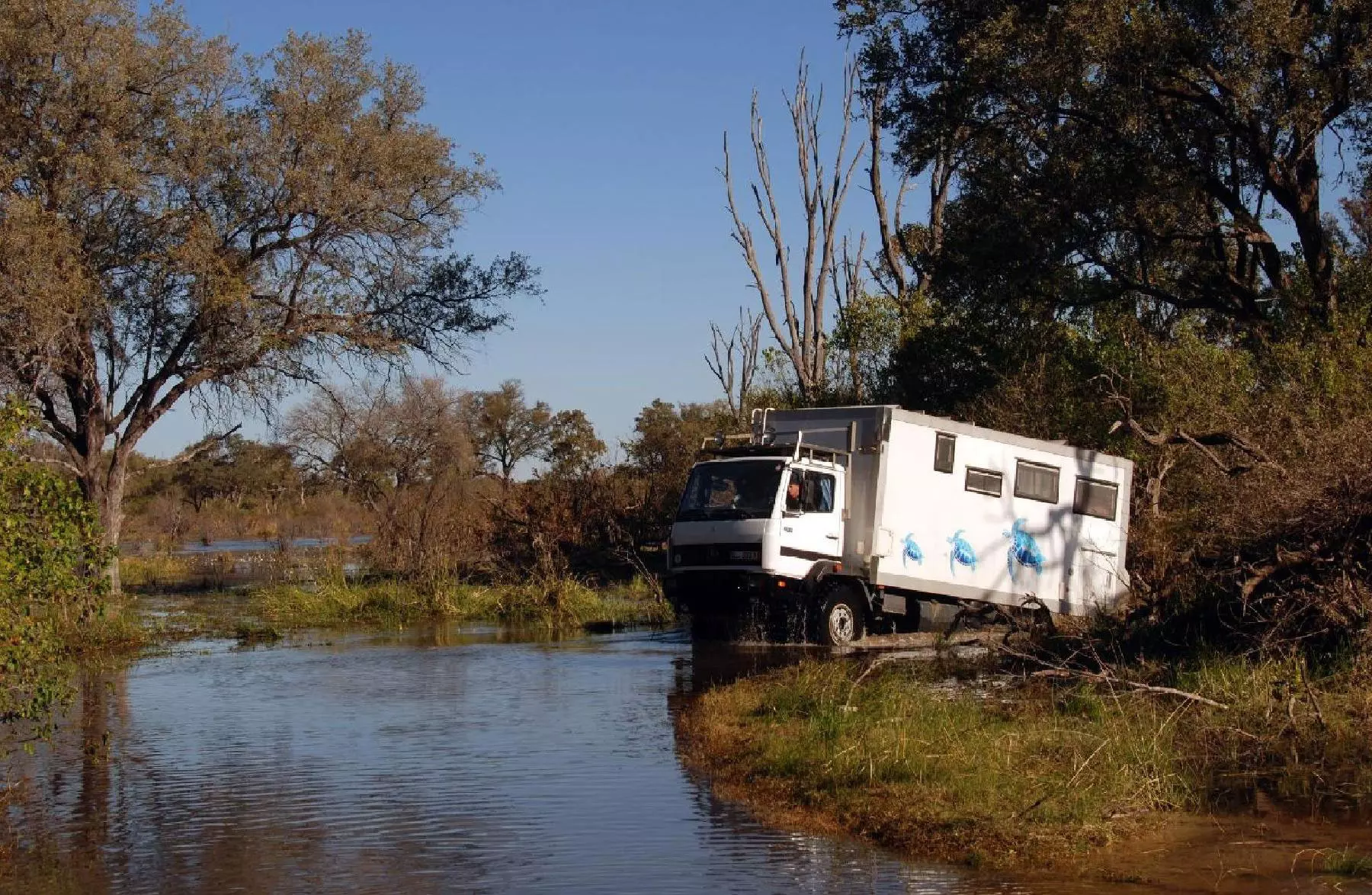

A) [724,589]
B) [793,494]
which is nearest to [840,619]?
[724,589]

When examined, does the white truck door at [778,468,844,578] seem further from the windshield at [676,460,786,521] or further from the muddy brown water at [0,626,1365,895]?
the muddy brown water at [0,626,1365,895]

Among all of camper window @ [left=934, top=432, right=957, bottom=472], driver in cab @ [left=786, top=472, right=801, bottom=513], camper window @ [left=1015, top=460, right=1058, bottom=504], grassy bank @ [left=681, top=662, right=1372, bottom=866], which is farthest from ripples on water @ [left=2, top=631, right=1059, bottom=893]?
camper window @ [left=1015, top=460, right=1058, bottom=504]

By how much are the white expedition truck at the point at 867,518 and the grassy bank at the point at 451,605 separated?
19.5 feet

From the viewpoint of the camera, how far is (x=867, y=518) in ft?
65.1

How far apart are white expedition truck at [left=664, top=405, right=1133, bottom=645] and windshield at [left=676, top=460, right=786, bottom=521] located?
0.02m

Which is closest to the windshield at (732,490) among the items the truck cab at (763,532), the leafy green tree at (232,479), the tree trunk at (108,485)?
the truck cab at (763,532)

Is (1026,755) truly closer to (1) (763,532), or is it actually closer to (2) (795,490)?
(1) (763,532)

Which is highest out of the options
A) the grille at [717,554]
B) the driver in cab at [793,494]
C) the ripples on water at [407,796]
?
the driver in cab at [793,494]

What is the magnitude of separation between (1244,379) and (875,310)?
504 inches

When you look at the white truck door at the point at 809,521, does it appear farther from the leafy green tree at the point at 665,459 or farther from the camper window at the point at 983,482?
the leafy green tree at the point at 665,459

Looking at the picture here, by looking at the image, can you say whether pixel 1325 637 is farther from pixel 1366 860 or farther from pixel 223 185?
pixel 223 185

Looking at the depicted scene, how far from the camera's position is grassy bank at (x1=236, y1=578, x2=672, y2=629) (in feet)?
85.2

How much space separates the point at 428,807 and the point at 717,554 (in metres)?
9.88

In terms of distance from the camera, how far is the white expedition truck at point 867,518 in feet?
64.0
